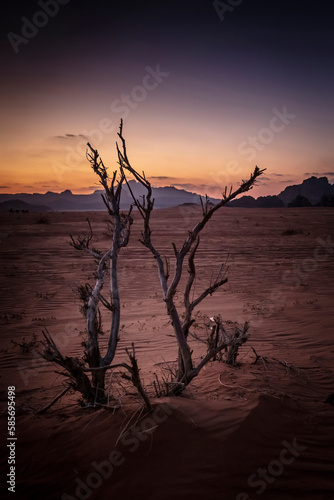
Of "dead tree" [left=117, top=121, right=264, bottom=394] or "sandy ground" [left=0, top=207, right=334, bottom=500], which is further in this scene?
"dead tree" [left=117, top=121, right=264, bottom=394]

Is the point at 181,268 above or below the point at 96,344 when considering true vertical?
above

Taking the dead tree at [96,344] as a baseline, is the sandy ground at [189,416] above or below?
below

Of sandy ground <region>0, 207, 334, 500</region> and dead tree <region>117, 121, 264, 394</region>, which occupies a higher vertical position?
dead tree <region>117, 121, 264, 394</region>

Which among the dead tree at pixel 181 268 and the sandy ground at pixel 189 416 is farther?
the dead tree at pixel 181 268

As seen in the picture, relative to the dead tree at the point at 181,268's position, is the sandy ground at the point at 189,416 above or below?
below

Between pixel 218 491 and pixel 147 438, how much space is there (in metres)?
0.70

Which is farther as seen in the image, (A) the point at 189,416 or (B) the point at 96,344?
(B) the point at 96,344

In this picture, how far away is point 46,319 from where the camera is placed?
663 cm

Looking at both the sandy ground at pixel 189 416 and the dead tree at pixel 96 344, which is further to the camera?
the dead tree at pixel 96 344

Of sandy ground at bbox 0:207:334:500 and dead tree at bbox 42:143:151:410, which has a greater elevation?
dead tree at bbox 42:143:151:410

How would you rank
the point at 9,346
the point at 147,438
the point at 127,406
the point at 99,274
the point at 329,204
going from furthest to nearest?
the point at 329,204 → the point at 9,346 → the point at 99,274 → the point at 127,406 → the point at 147,438

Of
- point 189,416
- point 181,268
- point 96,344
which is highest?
point 181,268

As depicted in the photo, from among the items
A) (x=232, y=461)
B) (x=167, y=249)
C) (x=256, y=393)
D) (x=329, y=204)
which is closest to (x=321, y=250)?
(x=167, y=249)

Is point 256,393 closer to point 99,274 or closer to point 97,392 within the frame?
point 97,392
